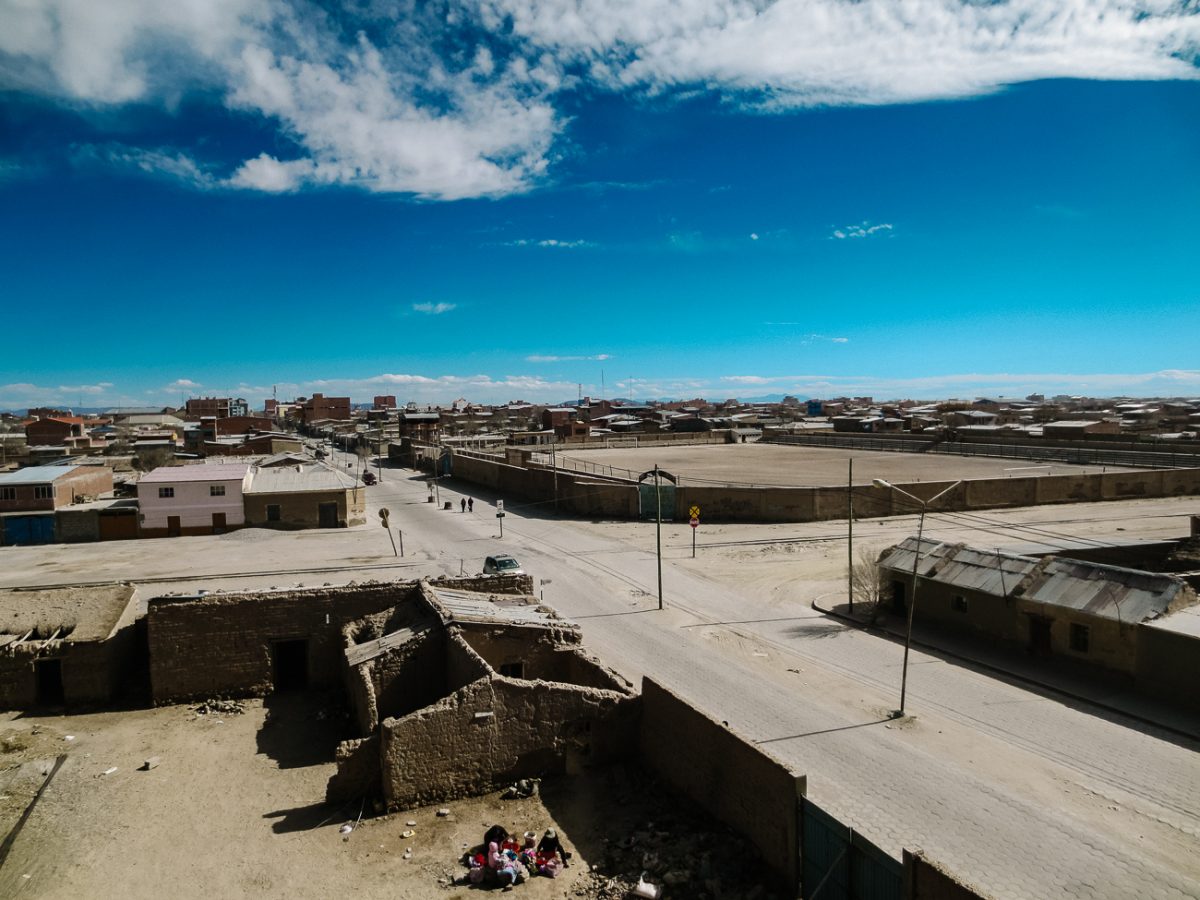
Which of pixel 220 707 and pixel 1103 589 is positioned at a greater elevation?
pixel 1103 589

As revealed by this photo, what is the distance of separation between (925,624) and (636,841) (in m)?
13.8

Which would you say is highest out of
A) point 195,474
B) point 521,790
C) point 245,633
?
point 195,474

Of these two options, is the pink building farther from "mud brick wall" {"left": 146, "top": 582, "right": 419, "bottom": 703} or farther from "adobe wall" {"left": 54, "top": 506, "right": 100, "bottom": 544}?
"mud brick wall" {"left": 146, "top": 582, "right": 419, "bottom": 703}

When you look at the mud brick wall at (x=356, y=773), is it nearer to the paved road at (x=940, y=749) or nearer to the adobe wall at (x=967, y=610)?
the paved road at (x=940, y=749)

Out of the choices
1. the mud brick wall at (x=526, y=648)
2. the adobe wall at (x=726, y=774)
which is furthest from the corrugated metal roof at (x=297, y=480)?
the adobe wall at (x=726, y=774)

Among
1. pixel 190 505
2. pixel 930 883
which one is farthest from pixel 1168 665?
pixel 190 505

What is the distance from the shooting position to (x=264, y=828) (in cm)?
1242

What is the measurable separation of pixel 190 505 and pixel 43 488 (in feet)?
25.3

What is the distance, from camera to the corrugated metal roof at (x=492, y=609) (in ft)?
53.9

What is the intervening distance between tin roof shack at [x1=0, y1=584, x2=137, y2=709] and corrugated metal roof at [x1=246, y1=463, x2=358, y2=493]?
20.1 metres

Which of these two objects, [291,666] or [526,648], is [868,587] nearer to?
[526,648]

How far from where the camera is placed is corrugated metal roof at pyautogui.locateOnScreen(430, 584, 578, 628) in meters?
16.4

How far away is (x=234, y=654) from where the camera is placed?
1788 cm

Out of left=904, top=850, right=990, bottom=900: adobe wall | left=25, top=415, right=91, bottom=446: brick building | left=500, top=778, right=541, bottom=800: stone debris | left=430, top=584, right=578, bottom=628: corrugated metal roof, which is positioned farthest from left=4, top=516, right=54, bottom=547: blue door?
left=25, top=415, right=91, bottom=446: brick building
